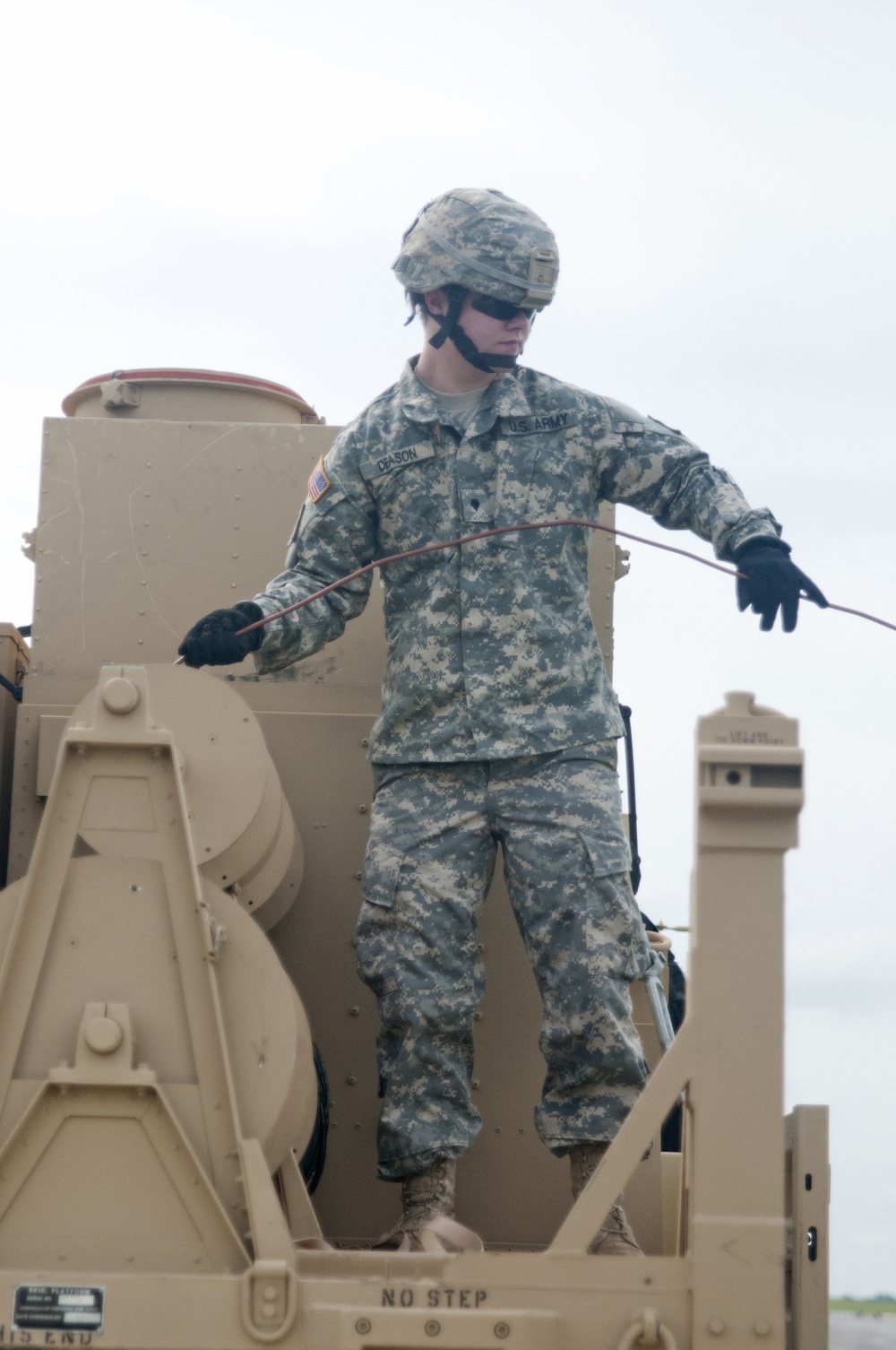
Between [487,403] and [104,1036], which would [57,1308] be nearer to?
[104,1036]

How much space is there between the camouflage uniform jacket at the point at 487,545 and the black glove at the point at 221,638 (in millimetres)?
59

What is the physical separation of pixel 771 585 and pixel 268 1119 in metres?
1.39

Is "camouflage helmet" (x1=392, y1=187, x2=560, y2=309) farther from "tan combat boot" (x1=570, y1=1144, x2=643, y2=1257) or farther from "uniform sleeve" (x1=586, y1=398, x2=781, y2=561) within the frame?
"tan combat boot" (x1=570, y1=1144, x2=643, y2=1257)

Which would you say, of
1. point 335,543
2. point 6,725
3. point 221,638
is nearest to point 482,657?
point 335,543

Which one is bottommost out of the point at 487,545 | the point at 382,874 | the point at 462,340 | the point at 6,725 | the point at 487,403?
the point at 382,874

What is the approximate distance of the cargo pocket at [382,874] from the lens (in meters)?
3.47

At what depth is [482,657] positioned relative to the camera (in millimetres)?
3605

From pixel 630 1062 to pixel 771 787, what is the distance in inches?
36.9

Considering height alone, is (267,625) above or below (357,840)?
above

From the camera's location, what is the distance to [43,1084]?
2.84 meters

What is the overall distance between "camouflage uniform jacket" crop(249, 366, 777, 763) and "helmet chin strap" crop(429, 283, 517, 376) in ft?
0.19

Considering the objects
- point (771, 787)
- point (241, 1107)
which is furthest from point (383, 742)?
point (771, 787)

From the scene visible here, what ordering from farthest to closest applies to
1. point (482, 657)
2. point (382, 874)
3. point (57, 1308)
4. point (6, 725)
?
point (6, 725)
point (482, 657)
point (382, 874)
point (57, 1308)

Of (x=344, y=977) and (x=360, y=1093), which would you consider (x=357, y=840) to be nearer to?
(x=344, y=977)
